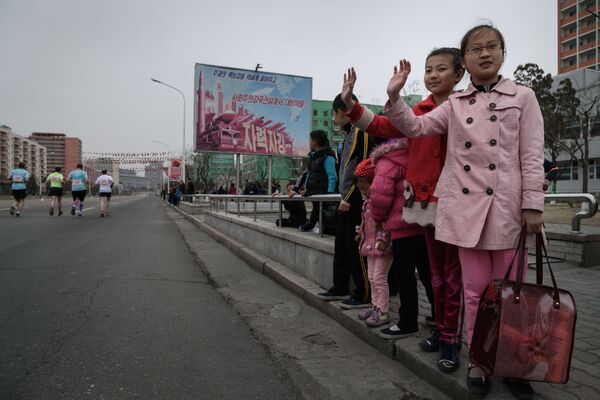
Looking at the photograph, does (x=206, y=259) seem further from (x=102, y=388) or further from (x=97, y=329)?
(x=102, y=388)

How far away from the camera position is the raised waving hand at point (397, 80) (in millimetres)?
2074

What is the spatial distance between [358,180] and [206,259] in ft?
13.9

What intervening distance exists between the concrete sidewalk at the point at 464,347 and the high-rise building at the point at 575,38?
67589 mm

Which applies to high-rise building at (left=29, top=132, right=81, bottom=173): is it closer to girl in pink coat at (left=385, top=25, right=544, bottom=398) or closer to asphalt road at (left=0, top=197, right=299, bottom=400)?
asphalt road at (left=0, top=197, right=299, bottom=400)

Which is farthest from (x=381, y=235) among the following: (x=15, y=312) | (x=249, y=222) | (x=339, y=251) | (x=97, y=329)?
(x=249, y=222)

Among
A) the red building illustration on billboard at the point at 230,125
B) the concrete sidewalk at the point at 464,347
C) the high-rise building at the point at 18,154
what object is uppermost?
the high-rise building at the point at 18,154

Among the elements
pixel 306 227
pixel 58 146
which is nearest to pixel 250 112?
pixel 306 227

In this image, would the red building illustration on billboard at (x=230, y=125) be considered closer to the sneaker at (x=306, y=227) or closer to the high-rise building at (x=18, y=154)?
the sneaker at (x=306, y=227)

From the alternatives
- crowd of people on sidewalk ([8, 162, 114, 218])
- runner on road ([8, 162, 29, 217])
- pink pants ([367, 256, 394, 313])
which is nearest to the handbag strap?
pink pants ([367, 256, 394, 313])

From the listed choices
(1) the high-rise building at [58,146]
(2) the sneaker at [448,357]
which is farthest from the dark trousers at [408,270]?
(1) the high-rise building at [58,146]

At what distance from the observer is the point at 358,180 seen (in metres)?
3.18

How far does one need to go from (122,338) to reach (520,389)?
2563 mm

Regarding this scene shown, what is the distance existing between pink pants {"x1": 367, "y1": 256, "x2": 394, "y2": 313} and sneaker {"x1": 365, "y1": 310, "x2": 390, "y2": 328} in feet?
0.12

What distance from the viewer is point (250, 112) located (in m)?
16.0
